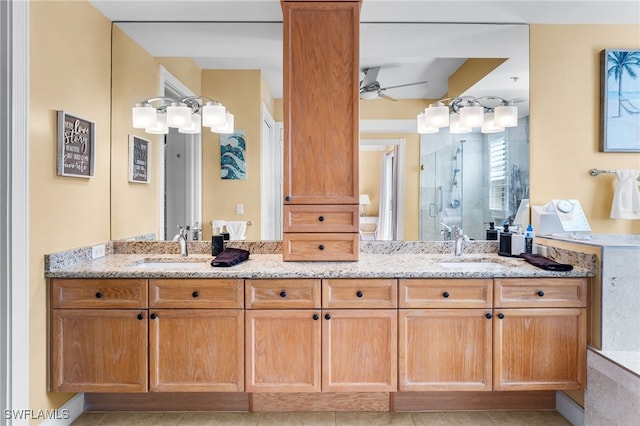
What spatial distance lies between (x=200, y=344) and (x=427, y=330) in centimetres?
120

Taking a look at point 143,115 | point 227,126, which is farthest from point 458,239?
point 143,115

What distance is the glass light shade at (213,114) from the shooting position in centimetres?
257

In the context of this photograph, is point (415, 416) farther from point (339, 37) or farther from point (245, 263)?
point (339, 37)

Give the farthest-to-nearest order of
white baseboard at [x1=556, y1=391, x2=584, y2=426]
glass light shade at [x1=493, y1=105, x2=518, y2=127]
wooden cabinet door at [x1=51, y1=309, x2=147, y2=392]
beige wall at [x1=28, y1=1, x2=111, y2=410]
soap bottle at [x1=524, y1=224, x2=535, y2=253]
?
glass light shade at [x1=493, y1=105, x2=518, y2=127]
soap bottle at [x1=524, y1=224, x2=535, y2=253]
white baseboard at [x1=556, y1=391, x2=584, y2=426]
wooden cabinet door at [x1=51, y1=309, x2=147, y2=392]
beige wall at [x1=28, y1=1, x2=111, y2=410]

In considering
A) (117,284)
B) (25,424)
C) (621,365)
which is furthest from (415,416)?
(25,424)

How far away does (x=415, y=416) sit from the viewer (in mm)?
2230

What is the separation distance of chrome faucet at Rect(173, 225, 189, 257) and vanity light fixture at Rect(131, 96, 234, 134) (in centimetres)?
66

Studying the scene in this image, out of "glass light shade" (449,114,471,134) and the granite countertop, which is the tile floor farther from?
"glass light shade" (449,114,471,134)

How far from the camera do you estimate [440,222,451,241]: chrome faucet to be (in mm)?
2633

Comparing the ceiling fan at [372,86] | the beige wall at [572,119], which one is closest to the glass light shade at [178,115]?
the ceiling fan at [372,86]

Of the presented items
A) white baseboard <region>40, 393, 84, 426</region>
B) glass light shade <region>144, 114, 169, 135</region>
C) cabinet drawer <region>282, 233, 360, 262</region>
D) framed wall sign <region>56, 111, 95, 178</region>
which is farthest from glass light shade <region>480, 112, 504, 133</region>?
white baseboard <region>40, 393, 84, 426</region>

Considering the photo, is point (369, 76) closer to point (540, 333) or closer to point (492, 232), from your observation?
point (492, 232)

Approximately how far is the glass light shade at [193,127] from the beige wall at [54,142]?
1.61ft

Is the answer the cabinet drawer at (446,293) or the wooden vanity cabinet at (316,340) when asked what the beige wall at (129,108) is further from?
the cabinet drawer at (446,293)
